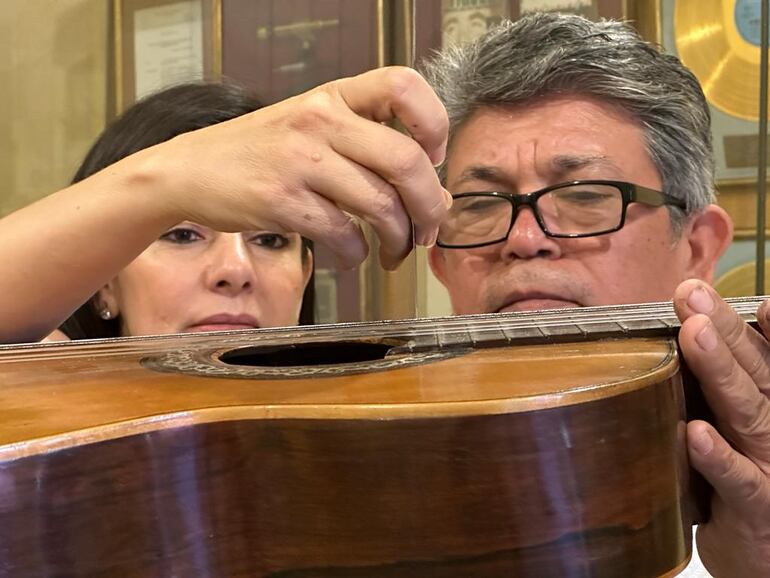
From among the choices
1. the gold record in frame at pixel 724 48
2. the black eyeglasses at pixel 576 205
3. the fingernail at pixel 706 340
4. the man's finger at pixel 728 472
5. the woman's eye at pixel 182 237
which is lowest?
the man's finger at pixel 728 472

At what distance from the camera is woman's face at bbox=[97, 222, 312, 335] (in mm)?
1107

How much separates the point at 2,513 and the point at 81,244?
0.40 meters

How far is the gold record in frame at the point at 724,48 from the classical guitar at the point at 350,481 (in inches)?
63.0

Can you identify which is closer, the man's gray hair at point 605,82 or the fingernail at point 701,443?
the fingernail at point 701,443

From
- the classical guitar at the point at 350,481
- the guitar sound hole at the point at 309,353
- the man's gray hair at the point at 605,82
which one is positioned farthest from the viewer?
the man's gray hair at the point at 605,82

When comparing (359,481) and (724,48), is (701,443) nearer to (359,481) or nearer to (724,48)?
(359,481)

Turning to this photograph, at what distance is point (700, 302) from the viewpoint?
542 mm

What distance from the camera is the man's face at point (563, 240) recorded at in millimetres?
978

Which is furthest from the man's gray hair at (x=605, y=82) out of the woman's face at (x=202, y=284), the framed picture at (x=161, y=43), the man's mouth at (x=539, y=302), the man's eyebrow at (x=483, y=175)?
the framed picture at (x=161, y=43)

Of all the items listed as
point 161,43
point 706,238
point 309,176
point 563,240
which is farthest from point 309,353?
point 161,43

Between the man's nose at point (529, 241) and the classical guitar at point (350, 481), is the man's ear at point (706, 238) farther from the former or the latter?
the classical guitar at point (350, 481)

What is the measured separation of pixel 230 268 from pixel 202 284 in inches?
1.9

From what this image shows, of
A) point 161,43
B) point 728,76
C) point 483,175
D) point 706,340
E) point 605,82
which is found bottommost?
point 706,340

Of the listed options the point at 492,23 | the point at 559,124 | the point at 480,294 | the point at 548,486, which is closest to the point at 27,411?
the point at 548,486
